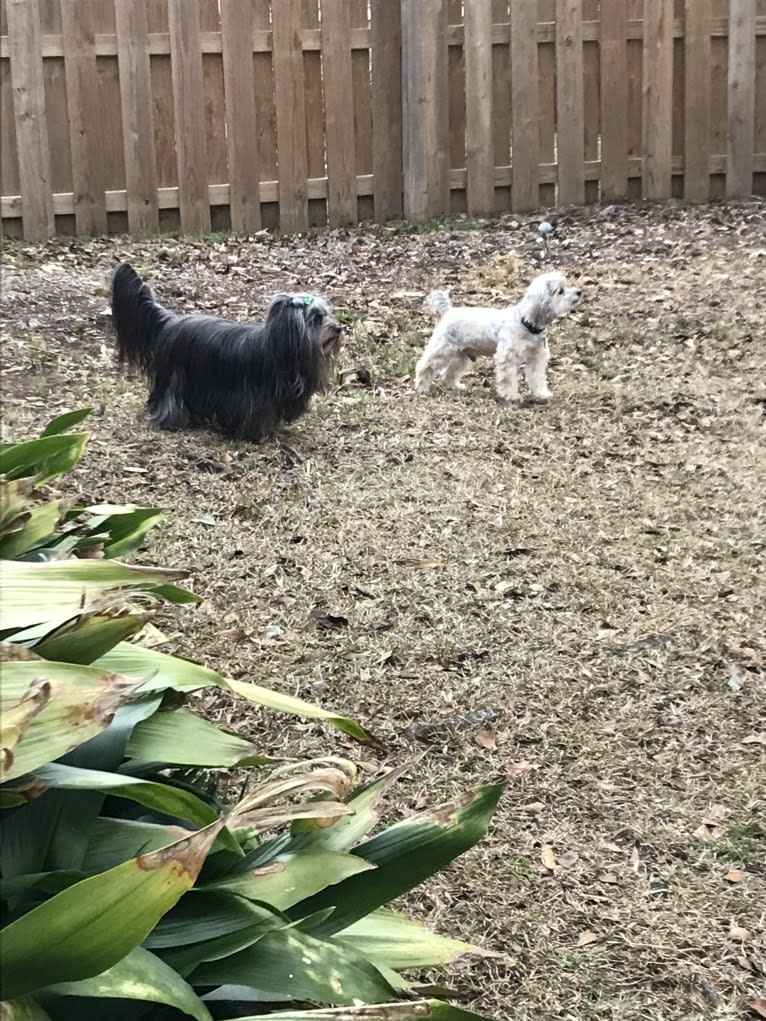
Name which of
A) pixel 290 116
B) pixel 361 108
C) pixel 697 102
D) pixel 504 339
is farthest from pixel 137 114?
pixel 697 102

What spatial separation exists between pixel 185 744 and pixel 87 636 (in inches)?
8.2

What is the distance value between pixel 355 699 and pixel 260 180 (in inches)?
211

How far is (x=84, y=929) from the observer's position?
1.02 metres

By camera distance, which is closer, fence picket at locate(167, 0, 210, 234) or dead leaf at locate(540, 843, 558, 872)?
dead leaf at locate(540, 843, 558, 872)

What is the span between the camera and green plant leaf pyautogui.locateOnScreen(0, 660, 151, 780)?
1.08 meters

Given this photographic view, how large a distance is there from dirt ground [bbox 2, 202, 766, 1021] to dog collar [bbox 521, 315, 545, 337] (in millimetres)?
353

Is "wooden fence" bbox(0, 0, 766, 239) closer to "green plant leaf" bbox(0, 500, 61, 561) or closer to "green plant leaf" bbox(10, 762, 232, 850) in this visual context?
"green plant leaf" bbox(0, 500, 61, 561)

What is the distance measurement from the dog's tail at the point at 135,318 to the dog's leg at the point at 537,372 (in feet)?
5.31

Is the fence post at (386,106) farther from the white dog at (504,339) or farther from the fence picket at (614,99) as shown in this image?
the white dog at (504,339)

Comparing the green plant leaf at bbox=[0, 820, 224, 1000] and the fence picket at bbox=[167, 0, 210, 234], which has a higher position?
the fence picket at bbox=[167, 0, 210, 234]

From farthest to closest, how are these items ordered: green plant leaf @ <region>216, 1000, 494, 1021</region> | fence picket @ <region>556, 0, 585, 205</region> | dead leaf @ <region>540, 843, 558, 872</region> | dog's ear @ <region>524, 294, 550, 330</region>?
fence picket @ <region>556, 0, 585, 205</region>
dog's ear @ <region>524, 294, 550, 330</region>
dead leaf @ <region>540, 843, 558, 872</region>
green plant leaf @ <region>216, 1000, 494, 1021</region>

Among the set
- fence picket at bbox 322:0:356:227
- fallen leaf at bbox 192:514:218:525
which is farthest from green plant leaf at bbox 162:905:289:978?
fence picket at bbox 322:0:356:227

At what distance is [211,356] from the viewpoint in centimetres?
491

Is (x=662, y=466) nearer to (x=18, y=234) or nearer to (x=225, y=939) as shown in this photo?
(x=225, y=939)
